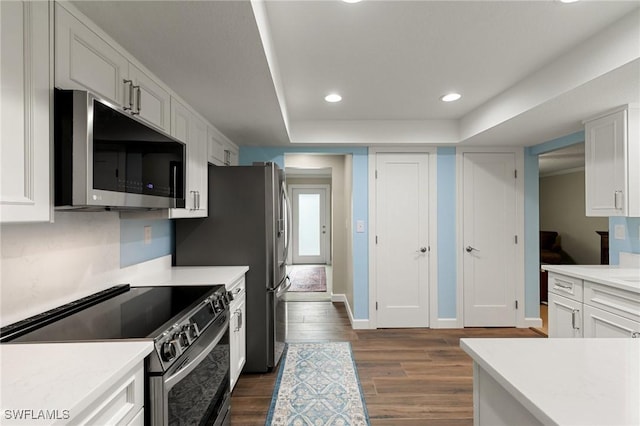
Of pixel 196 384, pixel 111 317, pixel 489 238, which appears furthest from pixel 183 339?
pixel 489 238

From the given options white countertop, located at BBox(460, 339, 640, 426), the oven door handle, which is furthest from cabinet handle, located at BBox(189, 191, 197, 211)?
white countertop, located at BBox(460, 339, 640, 426)

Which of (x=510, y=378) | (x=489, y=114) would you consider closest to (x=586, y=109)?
(x=489, y=114)

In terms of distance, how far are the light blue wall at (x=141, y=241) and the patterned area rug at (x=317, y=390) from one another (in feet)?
4.57

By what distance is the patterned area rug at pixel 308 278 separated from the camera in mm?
5520

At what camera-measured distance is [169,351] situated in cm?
115

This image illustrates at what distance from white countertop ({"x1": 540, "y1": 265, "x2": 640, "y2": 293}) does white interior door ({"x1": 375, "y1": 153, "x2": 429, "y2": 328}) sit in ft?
4.52

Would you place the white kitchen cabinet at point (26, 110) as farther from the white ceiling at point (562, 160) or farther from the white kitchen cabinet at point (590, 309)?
the white ceiling at point (562, 160)

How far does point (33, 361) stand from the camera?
923 millimetres

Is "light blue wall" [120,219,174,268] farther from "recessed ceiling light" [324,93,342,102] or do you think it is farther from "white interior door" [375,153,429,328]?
"white interior door" [375,153,429,328]

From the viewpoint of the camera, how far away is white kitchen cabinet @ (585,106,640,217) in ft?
7.22

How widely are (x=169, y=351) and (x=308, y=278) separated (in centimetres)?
520

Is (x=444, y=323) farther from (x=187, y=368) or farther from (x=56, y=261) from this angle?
(x=56, y=261)

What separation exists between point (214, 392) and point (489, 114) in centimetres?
314

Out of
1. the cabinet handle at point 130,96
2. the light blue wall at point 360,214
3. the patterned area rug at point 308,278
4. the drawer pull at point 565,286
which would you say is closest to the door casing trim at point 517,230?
the light blue wall at point 360,214
